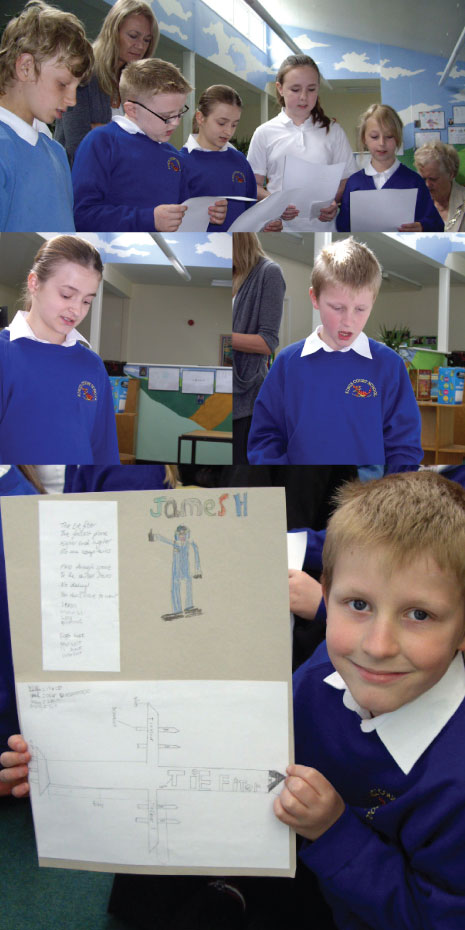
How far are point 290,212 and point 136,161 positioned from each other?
406 mm

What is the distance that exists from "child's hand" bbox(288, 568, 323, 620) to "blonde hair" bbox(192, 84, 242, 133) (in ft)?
4.02

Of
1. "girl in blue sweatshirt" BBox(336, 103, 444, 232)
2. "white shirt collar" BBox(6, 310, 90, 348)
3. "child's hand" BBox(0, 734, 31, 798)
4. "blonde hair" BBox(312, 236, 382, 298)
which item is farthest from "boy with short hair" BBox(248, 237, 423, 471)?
"child's hand" BBox(0, 734, 31, 798)

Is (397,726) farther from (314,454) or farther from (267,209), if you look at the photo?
(267,209)

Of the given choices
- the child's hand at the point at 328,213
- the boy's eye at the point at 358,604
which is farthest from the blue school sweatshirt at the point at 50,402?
the boy's eye at the point at 358,604

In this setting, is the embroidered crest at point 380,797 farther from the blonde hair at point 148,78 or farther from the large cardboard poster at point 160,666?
the blonde hair at point 148,78

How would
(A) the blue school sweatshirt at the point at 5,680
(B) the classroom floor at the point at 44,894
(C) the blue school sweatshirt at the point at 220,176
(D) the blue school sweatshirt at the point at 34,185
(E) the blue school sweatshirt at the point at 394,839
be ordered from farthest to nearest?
(C) the blue school sweatshirt at the point at 220,176
(D) the blue school sweatshirt at the point at 34,185
(A) the blue school sweatshirt at the point at 5,680
(B) the classroom floor at the point at 44,894
(E) the blue school sweatshirt at the point at 394,839

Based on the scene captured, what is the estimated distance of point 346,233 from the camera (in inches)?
76.6

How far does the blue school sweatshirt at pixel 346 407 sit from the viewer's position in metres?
1.92

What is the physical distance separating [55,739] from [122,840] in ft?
0.62

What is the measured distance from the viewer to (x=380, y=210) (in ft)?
6.71

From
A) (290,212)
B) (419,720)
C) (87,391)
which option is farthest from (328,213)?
(419,720)

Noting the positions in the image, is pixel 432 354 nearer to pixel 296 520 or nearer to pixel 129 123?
pixel 296 520

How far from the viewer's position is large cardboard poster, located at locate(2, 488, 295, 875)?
1244 millimetres

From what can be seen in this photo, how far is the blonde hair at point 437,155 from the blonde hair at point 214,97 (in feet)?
1.60
